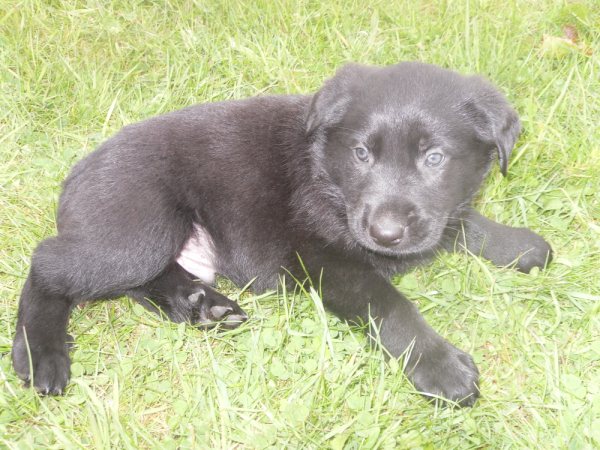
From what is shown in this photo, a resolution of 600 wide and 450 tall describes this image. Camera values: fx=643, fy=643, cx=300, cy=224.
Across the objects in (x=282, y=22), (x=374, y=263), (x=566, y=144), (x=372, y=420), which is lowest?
(x=372, y=420)

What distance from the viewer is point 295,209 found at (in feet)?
8.70

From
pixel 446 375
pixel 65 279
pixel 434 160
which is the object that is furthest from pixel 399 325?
pixel 65 279

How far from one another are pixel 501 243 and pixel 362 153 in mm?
807

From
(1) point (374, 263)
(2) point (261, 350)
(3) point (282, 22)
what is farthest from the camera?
(3) point (282, 22)

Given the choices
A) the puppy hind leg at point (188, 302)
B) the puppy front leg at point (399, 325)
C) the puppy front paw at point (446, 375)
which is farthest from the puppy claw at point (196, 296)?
the puppy front paw at point (446, 375)

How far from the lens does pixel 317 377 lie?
2223mm

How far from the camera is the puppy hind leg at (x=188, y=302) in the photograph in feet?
8.51

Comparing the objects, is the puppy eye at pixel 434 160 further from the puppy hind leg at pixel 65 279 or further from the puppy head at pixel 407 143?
the puppy hind leg at pixel 65 279

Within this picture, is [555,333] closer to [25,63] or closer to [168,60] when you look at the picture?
[168,60]

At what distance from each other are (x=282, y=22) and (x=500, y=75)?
1295 mm

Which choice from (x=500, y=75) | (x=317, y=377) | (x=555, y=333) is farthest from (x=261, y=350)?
(x=500, y=75)

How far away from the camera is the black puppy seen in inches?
92.7

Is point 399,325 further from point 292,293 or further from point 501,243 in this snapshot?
point 501,243

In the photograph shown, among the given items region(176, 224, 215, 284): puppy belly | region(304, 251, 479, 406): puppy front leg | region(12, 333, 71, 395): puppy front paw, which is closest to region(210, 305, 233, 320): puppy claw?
region(176, 224, 215, 284): puppy belly
